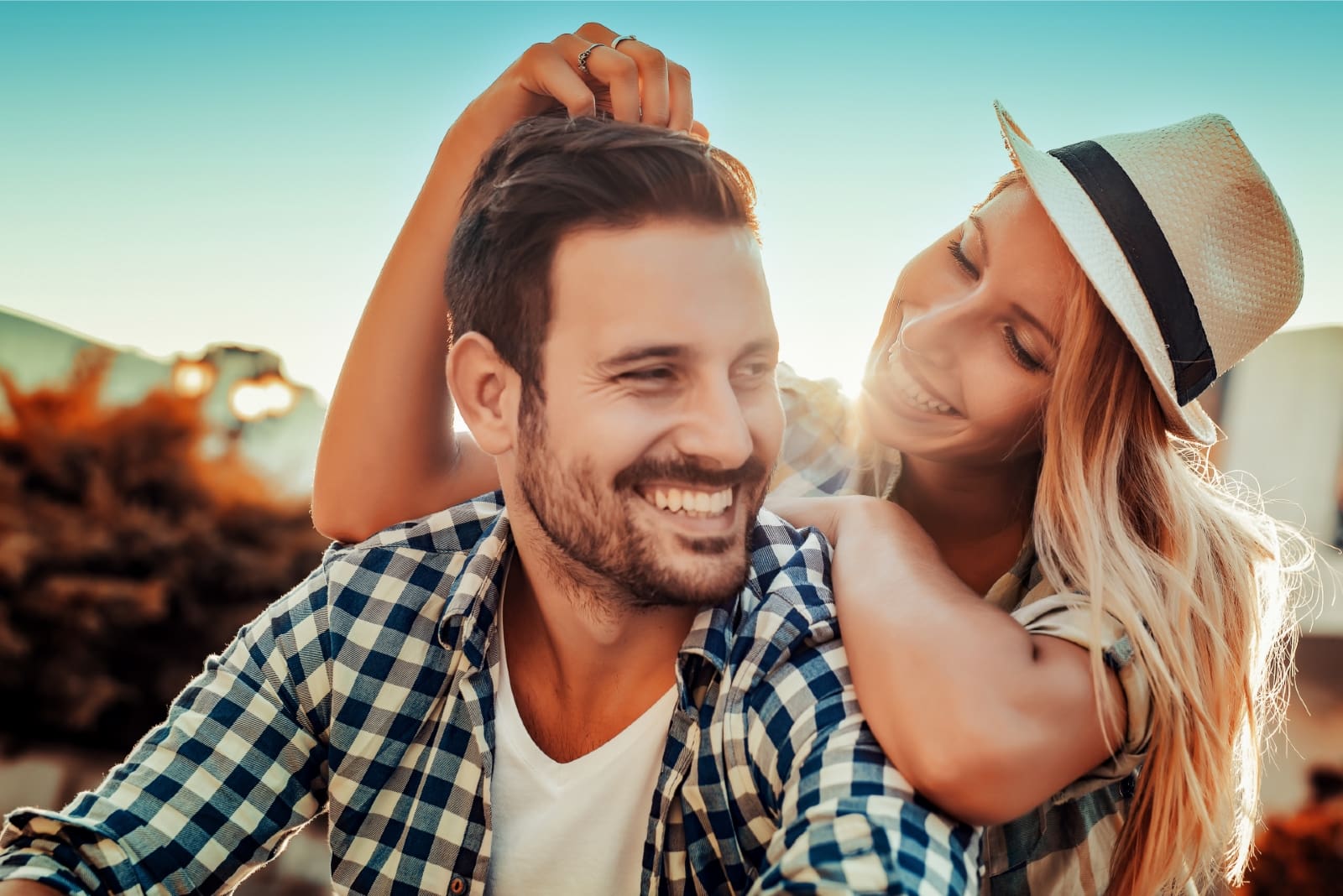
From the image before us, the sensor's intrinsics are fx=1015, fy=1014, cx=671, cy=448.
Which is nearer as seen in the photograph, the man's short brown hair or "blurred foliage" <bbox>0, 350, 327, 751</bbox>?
the man's short brown hair

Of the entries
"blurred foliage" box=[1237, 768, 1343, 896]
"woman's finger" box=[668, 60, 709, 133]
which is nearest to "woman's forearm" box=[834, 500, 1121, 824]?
"woman's finger" box=[668, 60, 709, 133]

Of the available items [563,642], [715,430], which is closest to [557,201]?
[715,430]

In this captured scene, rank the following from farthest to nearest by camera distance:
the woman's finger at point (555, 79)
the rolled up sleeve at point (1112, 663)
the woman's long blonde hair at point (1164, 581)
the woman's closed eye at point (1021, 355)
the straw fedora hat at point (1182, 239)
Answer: the woman's closed eye at point (1021, 355) < the straw fedora hat at point (1182, 239) < the woman's finger at point (555, 79) < the woman's long blonde hair at point (1164, 581) < the rolled up sleeve at point (1112, 663)

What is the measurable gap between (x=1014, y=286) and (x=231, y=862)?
1530 mm

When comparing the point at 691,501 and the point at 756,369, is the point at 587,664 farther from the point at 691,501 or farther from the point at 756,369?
the point at 756,369

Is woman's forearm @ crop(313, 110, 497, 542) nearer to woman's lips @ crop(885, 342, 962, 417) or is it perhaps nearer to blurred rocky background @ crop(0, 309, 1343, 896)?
woman's lips @ crop(885, 342, 962, 417)

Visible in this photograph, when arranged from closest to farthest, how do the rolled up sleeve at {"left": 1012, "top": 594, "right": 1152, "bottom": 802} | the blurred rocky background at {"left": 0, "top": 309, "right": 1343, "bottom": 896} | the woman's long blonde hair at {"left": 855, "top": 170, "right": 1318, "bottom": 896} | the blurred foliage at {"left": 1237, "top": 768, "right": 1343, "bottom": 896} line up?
1. the rolled up sleeve at {"left": 1012, "top": 594, "right": 1152, "bottom": 802}
2. the woman's long blonde hair at {"left": 855, "top": 170, "right": 1318, "bottom": 896}
3. the blurred rocky background at {"left": 0, "top": 309, "right": 1343, "bottom": 896}
4. the blurred foliage at {"left": 1237, "top": 768, "right": 1343, "bottom": 896}

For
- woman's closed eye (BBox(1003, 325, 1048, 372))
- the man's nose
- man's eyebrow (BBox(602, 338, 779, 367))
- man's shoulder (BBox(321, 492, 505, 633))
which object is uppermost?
man's eyebrow (BBox(602, 338, 779, 367))

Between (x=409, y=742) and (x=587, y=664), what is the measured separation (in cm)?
29

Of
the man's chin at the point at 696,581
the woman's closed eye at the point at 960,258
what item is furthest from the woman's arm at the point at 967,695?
the woman's closed eye at the point at 960,258

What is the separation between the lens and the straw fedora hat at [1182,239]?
164 cm

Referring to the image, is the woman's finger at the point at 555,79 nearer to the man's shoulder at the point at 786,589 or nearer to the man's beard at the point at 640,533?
the man's beard at the point at 640,533

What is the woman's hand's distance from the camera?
1.54 metres

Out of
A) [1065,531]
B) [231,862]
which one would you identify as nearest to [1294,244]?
[1065,531]
